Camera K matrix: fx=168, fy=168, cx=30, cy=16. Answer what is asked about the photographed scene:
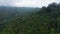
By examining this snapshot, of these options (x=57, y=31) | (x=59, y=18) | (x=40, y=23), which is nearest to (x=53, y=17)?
(x=59, y=18)

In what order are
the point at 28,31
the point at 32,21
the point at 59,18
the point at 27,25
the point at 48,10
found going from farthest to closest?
1. the point at 48,10
2. the point at 59,18
3. the point at 32,21
4. the point at 27,25
5. the point at 28,31

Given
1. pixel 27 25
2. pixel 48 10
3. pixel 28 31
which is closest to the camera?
pixel 28 31

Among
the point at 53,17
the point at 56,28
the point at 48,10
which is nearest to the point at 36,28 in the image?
the point at 56,28

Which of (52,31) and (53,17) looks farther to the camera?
(53,17)

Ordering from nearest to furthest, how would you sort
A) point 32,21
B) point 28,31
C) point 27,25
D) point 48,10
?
point 28,31, point 27,25, point 32,21, point 48,10

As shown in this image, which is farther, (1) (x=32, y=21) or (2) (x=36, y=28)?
(1) (x=32, y=21)

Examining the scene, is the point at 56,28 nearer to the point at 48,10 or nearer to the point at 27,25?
the point at 27,25

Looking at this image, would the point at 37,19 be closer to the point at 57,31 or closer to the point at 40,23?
the point at 40,23

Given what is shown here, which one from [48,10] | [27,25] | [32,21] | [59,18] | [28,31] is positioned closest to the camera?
[28,31]

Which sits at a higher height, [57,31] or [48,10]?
[48,10]

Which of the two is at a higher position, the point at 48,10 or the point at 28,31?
the point at 48,10
